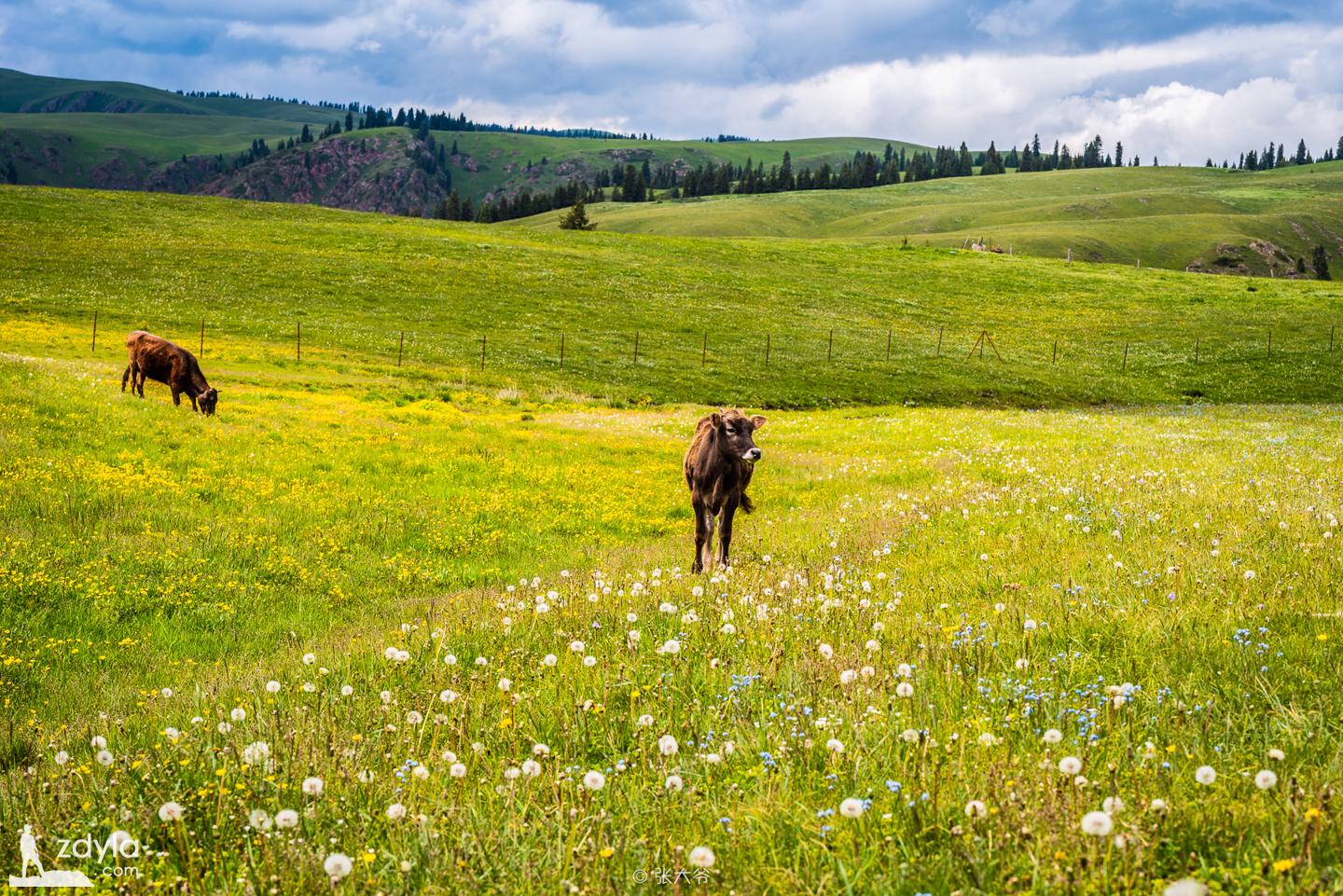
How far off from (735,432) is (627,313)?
168 ft

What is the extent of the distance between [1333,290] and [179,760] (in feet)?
371

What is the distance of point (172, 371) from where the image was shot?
1069 inches

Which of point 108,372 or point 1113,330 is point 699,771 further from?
point 1113,330

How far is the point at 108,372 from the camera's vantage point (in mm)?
33125

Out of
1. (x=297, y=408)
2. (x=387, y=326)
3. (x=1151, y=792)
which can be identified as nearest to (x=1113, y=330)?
(x=387, y=326)

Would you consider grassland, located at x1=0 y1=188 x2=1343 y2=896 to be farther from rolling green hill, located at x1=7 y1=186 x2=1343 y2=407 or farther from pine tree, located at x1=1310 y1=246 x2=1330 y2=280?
pine tree, located at x1=1310 y1=246 x2=1330 y2=280

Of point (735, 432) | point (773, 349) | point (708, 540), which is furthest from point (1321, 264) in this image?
point (708, 540)

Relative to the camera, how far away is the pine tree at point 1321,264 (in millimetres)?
163087

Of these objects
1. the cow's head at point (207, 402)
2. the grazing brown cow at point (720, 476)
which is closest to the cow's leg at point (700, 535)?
the grazing brown cow at point (720, 476)

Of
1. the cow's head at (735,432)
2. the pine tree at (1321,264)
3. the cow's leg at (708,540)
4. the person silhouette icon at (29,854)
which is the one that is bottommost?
the cow's leg at (708,540)

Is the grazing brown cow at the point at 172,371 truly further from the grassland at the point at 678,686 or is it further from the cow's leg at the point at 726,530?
the cow's leg at the point at 726,530

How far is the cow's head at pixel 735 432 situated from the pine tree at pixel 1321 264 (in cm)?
19520

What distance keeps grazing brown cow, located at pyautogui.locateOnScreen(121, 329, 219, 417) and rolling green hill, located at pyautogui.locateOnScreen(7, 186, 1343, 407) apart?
28.1 ft

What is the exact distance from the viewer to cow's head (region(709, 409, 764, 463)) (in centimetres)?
1268
